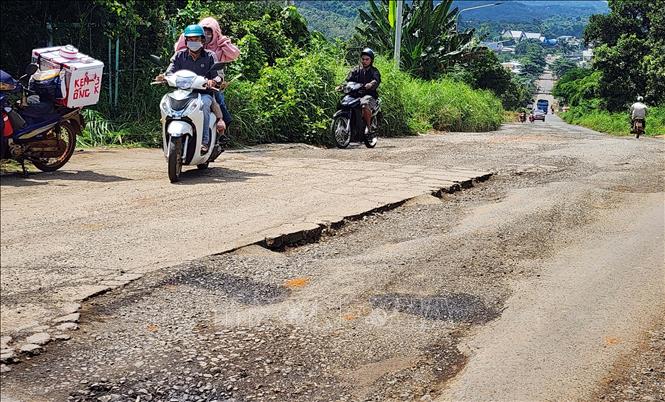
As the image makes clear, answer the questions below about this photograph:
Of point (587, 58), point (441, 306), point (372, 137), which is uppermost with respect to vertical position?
point (587, 58)

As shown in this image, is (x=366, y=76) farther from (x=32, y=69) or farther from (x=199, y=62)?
(x=32, y=69)

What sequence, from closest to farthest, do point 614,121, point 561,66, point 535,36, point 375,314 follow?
point 375,314, point 614,121, point 561,66, point 535,36

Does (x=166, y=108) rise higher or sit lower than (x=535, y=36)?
lower

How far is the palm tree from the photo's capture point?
24.5m

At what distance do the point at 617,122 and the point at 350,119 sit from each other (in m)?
27.5

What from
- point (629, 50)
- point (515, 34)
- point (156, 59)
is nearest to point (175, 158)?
point (156, 59)

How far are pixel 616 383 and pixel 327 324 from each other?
1.26m

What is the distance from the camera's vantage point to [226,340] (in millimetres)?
3365

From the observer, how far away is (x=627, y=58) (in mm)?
36500

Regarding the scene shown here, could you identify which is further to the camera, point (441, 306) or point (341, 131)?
point (341, 131)

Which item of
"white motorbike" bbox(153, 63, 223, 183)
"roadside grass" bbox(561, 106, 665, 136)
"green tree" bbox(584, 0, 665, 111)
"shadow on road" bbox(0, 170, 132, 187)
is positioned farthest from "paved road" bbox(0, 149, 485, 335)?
"green tree" bbox(584, 0, 665, 111)

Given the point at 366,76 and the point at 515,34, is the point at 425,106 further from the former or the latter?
the point at 515,34

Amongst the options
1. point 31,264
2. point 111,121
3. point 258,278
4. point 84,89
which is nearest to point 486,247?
point 258,278

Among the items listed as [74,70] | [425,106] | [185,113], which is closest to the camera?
[74,70]
